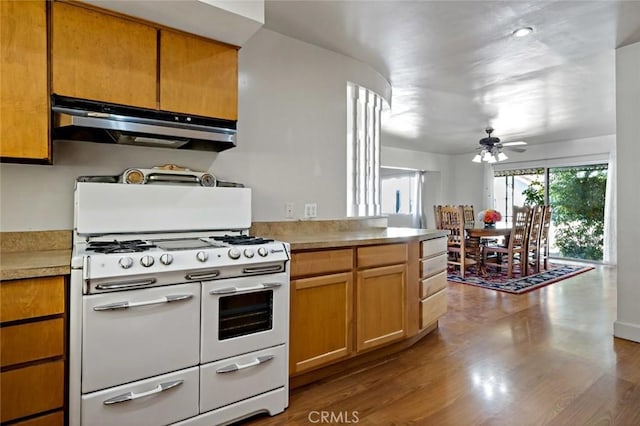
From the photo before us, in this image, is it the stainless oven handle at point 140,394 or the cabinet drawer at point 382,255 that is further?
the cabinet drawer at point 382,255

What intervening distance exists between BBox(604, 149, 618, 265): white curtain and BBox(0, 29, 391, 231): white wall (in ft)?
17.2

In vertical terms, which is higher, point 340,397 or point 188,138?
point 188,138

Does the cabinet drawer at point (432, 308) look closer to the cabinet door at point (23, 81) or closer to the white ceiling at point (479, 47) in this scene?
the white ceiling at point (479, 47)

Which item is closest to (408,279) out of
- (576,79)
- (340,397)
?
(340,397)

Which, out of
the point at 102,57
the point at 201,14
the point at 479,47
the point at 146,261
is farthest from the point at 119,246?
the point at 479,47

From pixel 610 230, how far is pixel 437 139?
330 cm

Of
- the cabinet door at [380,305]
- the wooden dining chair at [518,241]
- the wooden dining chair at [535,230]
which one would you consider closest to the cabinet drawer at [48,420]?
the cabinet door at [380,305]

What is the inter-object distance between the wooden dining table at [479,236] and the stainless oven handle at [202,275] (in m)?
4.62

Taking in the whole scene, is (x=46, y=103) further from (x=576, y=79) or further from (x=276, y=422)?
(x=576, y=79)

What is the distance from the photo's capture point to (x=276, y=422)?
187cm

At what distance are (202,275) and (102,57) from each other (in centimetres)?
119

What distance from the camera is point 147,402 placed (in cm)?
158

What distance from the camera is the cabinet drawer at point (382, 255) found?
2.38 metres

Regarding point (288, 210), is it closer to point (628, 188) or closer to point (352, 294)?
point (352, 294)
